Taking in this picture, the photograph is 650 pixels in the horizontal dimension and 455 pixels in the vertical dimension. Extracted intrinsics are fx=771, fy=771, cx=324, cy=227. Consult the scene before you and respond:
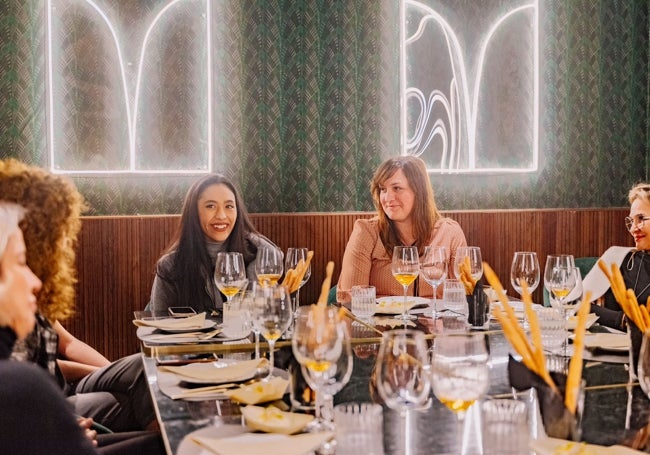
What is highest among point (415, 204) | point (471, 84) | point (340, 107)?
point (471, 84)

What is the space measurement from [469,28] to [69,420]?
14.4ft

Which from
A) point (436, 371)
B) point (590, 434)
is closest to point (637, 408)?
point (590, 434)

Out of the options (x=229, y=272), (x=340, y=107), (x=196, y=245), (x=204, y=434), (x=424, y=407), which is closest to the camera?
(x=204, y=434)

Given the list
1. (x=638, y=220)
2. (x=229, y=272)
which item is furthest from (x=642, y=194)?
(x=229, y=272)

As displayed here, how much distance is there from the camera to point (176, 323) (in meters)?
2.58

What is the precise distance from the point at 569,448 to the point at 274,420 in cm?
54

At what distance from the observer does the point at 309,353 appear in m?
1.49

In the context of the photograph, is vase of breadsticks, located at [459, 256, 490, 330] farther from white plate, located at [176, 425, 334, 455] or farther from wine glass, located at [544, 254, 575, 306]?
white plate, located at [176, 425, 334, 455]

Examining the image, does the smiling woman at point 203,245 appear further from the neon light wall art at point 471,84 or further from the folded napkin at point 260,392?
the neon light wall art at point 471,84

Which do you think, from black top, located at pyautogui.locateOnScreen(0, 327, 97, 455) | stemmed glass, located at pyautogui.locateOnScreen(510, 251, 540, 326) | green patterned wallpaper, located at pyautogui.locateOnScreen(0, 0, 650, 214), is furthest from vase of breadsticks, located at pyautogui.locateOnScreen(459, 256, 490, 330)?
green patterned wallpaper, located at pyautogui.locateOnScreen(0, 0, 650, 214)

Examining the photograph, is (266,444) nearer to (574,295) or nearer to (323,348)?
(323,348)

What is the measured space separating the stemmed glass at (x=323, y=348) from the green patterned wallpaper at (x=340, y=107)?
324 cm

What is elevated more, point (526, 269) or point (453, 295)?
point (526, 269)

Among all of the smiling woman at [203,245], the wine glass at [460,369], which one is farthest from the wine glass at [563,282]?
the smiling woman at [203,245]
